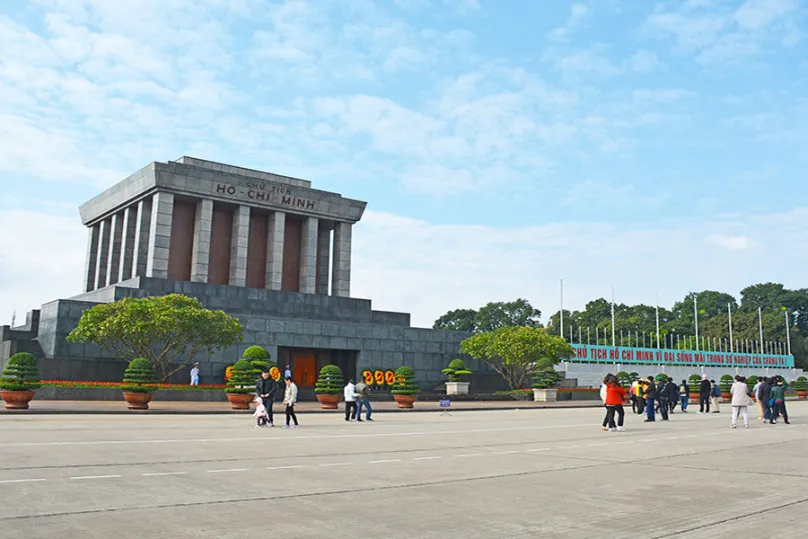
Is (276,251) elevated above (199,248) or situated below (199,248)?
above

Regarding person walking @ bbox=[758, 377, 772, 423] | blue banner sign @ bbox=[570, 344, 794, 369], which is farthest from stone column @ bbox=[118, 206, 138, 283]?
blue banner sign @ bbox=[570, 344, 794, 369]

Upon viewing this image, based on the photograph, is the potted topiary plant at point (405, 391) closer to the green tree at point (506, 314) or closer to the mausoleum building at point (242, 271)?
the mausoleum building at point (242, 271)

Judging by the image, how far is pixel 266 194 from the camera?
5212cm

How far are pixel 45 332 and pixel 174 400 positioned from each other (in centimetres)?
1082

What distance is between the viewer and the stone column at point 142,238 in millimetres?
48906

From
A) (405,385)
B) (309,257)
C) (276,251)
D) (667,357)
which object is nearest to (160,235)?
(276,251)

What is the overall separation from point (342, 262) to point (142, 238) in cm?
1455

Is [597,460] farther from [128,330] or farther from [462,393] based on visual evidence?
[462,393]

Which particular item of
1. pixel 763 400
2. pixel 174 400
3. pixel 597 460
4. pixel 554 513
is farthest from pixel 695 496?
pixel 174 400

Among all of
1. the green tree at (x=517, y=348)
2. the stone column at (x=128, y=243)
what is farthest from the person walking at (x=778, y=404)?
the stone column at (x=128, y=243)

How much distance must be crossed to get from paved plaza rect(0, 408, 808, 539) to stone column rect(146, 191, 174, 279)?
30414 millimetres

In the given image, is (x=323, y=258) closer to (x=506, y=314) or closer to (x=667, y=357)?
(x=667, y=357)

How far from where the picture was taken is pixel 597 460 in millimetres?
13477

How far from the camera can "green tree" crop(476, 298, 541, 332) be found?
425ft
